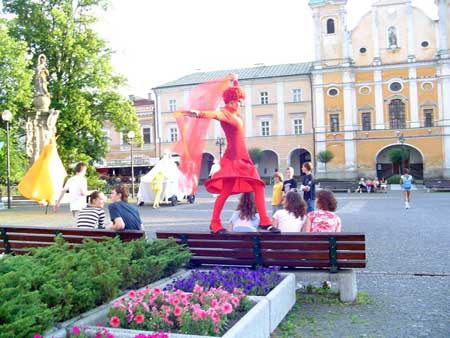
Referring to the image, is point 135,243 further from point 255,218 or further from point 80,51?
point 80,51

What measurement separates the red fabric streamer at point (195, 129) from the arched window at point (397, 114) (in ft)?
155

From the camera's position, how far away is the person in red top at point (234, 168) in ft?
20.3

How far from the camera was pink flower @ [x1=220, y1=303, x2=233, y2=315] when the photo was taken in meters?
3.99

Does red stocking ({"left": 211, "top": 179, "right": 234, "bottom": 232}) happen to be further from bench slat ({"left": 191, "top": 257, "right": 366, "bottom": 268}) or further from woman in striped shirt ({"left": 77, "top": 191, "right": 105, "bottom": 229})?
woman in striped shirt ({"left": 77, "top": 191, "right": 105, "bottom": 229})

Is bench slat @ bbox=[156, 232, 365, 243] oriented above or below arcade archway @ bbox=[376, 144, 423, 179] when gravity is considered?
below

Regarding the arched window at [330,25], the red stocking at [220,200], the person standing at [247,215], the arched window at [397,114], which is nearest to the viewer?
the red stocking at [220,200]

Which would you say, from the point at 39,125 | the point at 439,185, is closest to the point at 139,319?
the point at 39,125

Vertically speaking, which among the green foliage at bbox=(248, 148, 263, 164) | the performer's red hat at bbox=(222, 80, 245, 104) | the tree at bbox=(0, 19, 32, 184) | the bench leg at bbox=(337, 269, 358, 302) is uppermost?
the tree at bbox=(0, 19, 32, 184)

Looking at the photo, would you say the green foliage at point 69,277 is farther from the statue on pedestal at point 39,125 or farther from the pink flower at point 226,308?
the statue on pedestal at point 39,125

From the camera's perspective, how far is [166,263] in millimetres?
5316

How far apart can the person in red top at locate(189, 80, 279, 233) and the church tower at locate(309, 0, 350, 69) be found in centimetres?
4732

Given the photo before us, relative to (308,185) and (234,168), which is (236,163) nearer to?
(234,168)

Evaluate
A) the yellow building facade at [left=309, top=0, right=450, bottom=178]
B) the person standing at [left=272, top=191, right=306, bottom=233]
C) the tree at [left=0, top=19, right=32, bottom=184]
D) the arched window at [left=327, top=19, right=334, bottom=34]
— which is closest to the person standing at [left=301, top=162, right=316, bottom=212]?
the person standing at [left=272, top=191, right=306, bottom=233]

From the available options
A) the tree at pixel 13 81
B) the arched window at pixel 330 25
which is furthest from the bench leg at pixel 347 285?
the arched window at pixel 330 25
